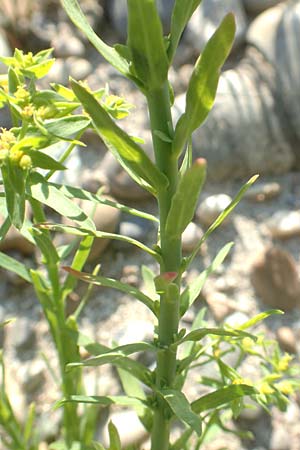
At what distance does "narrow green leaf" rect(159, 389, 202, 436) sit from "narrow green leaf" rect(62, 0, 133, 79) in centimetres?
31

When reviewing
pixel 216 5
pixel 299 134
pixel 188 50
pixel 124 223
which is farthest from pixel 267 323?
pixel 216 5

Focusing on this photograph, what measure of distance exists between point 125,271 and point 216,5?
2.58ft

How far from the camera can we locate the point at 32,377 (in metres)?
1.26

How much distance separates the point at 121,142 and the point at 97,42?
85 millimetres

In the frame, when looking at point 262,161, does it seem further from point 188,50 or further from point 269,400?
point 269,400

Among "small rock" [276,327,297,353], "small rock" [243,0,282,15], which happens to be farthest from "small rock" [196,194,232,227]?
"small rock" [243,0,282,15]

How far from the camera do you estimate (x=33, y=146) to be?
568mm

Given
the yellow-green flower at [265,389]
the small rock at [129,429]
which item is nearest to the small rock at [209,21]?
the small rock at [129,429]

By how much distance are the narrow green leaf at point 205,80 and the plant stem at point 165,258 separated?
16 mm

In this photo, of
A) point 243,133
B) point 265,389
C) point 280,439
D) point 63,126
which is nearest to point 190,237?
point 243,133

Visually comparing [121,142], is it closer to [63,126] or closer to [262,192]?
[63,126]

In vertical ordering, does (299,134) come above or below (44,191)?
above

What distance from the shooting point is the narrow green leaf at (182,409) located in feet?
1.91

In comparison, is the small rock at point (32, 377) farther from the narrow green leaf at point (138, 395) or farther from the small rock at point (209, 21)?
the small rock at point (209, 21)
